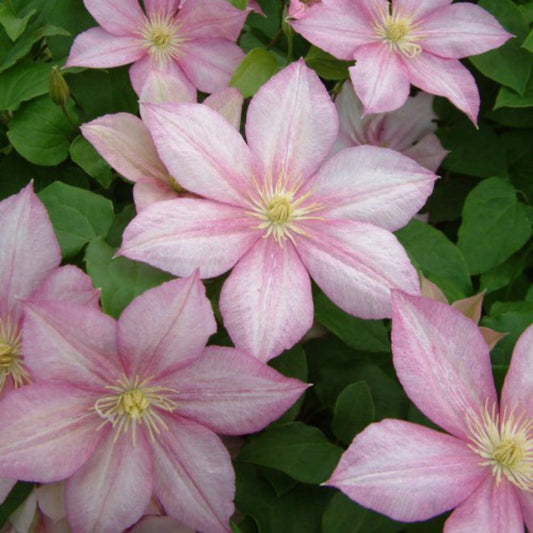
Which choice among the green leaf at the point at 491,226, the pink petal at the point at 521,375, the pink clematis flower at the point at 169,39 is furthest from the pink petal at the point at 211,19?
the pink petal at the point at 521,375

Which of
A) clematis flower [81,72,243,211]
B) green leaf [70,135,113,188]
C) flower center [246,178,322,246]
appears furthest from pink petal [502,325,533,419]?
green leaf [70,135,113,188]

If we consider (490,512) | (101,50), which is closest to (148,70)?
(101,50)

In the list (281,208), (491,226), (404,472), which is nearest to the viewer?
(404,472)

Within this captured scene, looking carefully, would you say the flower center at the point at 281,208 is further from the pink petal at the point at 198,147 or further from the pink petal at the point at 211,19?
the pink petal at the point at 211,19

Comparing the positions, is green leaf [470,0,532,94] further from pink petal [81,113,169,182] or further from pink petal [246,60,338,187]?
pink petal [81,113,169,182]

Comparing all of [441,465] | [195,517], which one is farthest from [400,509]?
[195,517]

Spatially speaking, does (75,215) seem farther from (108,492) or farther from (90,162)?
(108,492)

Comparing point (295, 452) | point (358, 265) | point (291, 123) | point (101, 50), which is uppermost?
point (101, 50)
